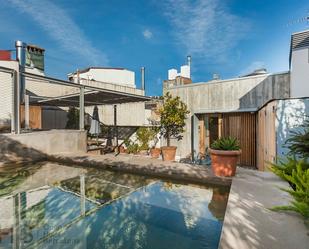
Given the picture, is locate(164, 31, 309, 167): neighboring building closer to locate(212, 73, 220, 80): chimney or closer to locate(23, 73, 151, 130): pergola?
locate(23, 73, 151, 130): pergola

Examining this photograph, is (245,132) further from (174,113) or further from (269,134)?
(174,113)

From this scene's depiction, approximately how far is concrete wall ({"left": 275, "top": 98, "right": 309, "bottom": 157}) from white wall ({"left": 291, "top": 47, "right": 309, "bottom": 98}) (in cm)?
289

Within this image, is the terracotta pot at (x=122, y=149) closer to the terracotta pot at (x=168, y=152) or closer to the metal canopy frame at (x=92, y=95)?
the metal canopy frame at (x=92, y=95)

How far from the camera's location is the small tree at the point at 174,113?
30.5ft

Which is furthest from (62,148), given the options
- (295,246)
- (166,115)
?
(295,246)

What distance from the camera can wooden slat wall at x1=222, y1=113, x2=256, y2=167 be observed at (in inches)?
321

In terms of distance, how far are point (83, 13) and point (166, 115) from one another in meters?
9.50

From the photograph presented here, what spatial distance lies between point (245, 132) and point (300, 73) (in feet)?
9.33

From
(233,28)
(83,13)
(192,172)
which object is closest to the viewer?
(192,172)

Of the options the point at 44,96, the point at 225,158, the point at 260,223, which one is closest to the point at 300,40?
the point at 225,158

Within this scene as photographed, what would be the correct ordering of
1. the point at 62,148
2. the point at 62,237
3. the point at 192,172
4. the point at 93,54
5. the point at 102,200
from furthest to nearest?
the point at 93,54, the point at 62,148, the point at 192,172, the point at 102,200, the point at 62,237

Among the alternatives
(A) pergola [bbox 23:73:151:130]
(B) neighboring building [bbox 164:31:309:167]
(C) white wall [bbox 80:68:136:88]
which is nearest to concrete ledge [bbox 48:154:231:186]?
(A) pergola [bbox 23:73:151:130]

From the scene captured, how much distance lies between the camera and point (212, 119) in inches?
373

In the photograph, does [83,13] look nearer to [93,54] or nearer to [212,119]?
[212,119]
